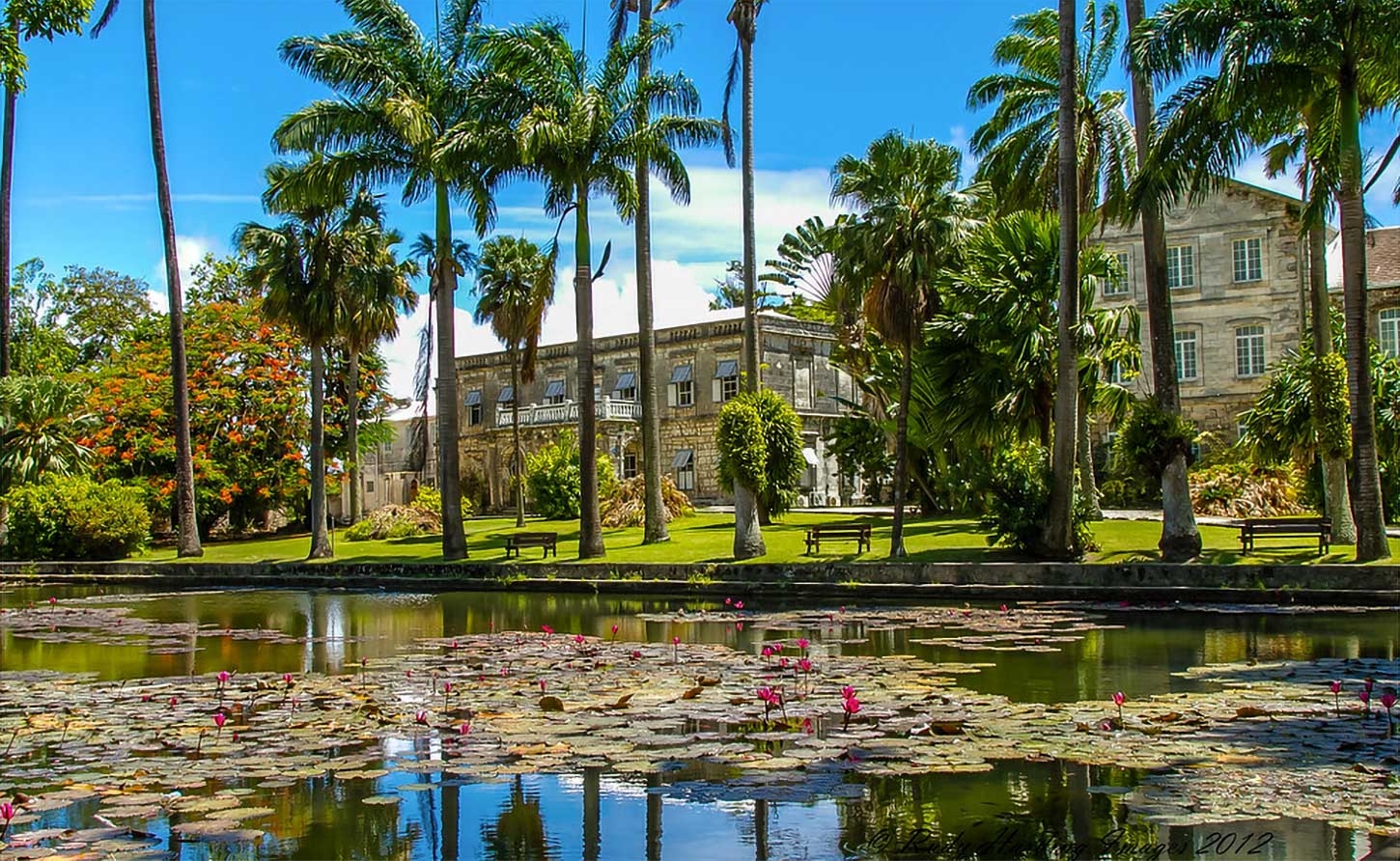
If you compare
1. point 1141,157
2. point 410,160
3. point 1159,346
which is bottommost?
point 1159,346

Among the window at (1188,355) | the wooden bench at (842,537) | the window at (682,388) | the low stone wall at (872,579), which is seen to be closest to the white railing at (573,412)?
the window at (682,388)

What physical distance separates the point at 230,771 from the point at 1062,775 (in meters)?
5.22

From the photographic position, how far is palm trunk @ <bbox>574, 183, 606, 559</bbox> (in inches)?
1172

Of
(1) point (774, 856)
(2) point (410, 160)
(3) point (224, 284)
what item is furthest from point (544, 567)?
(3) point (224, 284)

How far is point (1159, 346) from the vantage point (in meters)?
23.6

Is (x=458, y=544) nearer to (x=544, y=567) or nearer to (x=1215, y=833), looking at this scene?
(x=544, y=567)

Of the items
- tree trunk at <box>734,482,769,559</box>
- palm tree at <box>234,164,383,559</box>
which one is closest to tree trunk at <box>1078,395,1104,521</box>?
tree trunk at <box>734,482,769,559</box>

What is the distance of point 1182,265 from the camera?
159ft

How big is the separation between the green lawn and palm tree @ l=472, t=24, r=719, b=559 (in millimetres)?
2841

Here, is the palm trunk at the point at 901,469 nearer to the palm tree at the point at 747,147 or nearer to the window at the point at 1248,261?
the palm tree at the point at 747,147

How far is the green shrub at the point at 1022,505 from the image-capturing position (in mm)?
24562

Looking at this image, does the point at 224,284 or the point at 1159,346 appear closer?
the point at 1159,346

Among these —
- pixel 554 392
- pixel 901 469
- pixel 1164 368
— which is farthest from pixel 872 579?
pixel 554 392

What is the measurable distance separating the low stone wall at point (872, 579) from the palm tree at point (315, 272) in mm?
4469
